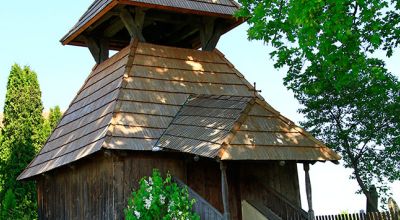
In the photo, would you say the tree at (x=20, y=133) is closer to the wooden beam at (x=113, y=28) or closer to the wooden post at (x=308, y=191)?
the wooden beam at (x=113, y=28)

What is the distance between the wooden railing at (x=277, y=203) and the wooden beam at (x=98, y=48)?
5.85 m

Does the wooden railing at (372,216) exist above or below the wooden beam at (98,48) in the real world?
below

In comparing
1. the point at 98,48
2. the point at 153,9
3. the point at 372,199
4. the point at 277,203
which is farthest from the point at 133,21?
the point at 372,199

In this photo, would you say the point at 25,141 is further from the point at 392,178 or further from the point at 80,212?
the point at 392,178

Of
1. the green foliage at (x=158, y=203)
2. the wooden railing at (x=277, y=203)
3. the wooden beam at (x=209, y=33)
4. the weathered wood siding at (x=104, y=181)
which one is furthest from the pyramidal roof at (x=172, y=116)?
the wooden railing at (x=277, y=203)

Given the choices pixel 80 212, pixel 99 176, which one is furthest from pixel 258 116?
pixel 80 212

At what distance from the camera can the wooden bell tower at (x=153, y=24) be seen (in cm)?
1409

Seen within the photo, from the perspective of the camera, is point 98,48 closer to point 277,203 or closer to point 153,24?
point 153,24

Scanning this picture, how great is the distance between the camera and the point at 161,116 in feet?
41.9

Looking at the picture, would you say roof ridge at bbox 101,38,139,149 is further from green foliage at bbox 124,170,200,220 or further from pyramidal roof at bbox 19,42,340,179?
green foliage at bbox 124,170,200,220

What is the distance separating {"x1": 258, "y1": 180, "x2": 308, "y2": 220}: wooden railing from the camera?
12586mm

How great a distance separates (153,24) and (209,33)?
5.24 feet

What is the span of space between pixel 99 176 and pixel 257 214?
136 inches

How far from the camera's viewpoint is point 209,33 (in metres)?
15.3
